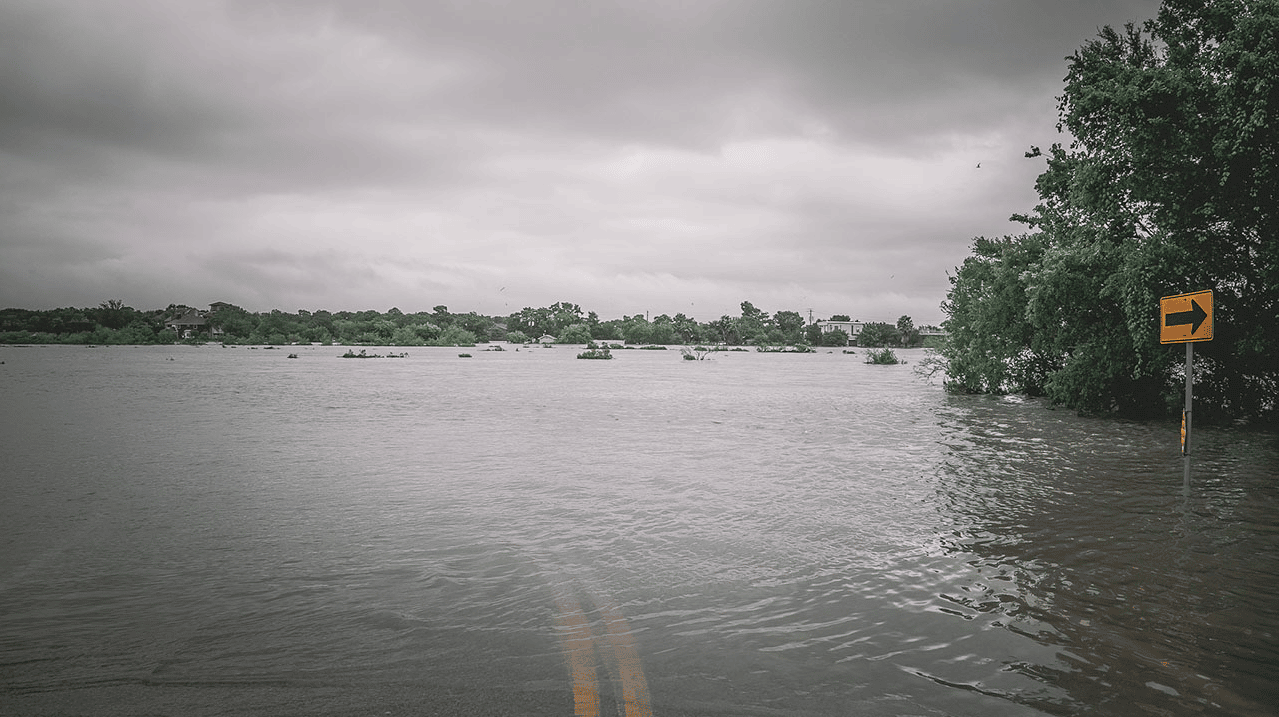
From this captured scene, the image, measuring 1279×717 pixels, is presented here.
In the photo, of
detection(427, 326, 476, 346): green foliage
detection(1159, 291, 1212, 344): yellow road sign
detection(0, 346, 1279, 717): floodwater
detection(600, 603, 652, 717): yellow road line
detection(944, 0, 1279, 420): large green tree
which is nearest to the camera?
detection(600, 603, 652, 717): yellow road line

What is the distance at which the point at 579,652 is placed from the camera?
4570 millimetres

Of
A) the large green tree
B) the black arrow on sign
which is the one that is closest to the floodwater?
the black arrow on sign

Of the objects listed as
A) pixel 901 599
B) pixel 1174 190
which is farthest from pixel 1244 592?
pixel 1174 190

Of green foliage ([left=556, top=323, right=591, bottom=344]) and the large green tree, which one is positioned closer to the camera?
the large green tree

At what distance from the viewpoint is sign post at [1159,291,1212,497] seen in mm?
Result: 9617

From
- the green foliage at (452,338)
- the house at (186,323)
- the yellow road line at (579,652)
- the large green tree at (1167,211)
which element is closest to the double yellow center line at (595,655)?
the yellow road line at (579,652)

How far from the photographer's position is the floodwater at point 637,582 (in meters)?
4.08

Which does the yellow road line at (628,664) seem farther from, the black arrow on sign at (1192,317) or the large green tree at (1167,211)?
the large green tree at (1167,211)

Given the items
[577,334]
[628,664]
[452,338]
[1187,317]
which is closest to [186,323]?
[452,338]

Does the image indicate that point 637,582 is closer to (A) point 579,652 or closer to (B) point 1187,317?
(A) point 579,652

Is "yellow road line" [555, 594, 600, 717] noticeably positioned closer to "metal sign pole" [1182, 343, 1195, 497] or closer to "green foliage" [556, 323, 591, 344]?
"metal sign pole" [1182, 343, 1195, 497]

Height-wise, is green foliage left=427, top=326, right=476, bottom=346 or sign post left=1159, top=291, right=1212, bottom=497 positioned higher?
green foliage left=427, top=326, right=476, bottom=346

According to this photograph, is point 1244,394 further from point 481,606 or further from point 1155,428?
point 481,606

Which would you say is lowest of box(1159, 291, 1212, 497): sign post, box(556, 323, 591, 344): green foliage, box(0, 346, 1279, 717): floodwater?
box(0, 346, 1279, 717): floodwater
